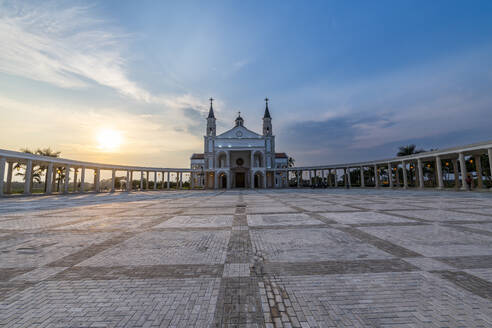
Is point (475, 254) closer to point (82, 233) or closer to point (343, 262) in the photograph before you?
point (343, 262)

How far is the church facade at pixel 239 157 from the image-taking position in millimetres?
47250

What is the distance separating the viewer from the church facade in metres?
47.2

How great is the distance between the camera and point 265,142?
164 ft

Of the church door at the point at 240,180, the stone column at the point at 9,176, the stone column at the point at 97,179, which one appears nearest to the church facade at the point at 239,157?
the church door at the point at 240,180

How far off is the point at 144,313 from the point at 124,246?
2.46 meters

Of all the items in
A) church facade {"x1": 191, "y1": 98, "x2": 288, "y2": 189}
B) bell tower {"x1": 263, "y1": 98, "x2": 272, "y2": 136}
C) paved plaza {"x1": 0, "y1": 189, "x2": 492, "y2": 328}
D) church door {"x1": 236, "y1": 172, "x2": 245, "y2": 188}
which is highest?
bell tower {"x1": 263, "y1": 98, "x2": 272, "y2": 136}

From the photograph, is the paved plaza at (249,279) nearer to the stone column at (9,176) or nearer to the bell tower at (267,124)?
the stone column at (9,176)

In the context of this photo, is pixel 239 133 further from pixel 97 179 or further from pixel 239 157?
pixel 97 179

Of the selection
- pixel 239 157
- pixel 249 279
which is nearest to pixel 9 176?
pixel 249 279

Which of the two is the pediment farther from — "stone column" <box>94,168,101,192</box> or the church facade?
"stone column" <box>94,168,101,192</box>

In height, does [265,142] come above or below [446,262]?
above

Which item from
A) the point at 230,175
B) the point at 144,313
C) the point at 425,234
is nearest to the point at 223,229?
the point at 144,313

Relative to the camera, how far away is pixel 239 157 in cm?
5097

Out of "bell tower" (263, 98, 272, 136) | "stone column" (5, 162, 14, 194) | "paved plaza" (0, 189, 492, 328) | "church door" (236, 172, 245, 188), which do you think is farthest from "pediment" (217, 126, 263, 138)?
"paved plaza" (0, 189, 492, 328)
